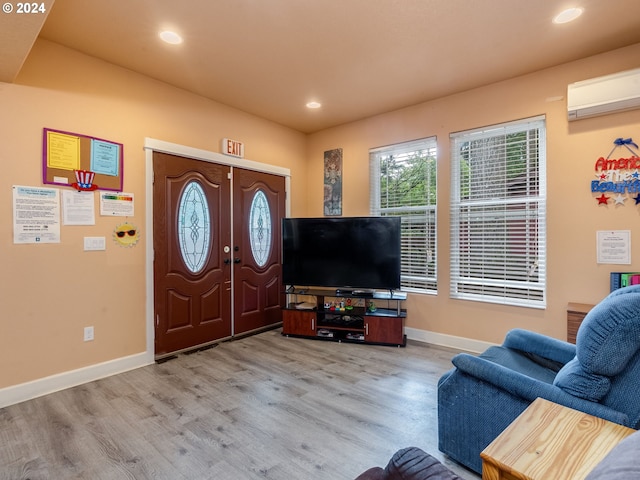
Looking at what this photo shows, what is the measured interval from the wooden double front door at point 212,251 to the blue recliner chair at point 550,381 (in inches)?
107

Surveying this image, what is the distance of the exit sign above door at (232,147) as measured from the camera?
3848mm

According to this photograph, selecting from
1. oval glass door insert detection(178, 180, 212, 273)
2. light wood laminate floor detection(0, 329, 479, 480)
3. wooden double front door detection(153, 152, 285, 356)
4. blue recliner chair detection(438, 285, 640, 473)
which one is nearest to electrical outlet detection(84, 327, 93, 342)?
light wood laminate floor detection(0, 329, 479, 480)

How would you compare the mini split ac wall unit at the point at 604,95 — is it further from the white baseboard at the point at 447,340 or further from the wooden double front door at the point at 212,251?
the wooden double front door at the point at 212,251

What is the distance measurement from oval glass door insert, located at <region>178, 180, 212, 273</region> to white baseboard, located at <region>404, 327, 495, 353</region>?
2583 millimetres

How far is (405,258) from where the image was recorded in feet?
13.7

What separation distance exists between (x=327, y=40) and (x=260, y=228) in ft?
7.87

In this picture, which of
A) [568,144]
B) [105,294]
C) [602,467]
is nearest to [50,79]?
[105,294]

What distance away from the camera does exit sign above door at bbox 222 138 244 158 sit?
3848 mm

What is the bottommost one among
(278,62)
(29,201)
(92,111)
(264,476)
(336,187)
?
(264,476)

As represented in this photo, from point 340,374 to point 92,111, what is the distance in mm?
3191

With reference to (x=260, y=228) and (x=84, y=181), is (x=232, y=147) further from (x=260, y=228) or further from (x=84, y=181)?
(x=84, y=181)

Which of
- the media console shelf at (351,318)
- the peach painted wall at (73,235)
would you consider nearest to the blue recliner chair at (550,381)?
the media console shelf at (351,318)

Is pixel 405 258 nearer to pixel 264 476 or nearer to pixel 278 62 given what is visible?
pixel 278 62

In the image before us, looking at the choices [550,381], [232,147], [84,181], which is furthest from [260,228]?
[550,381]
